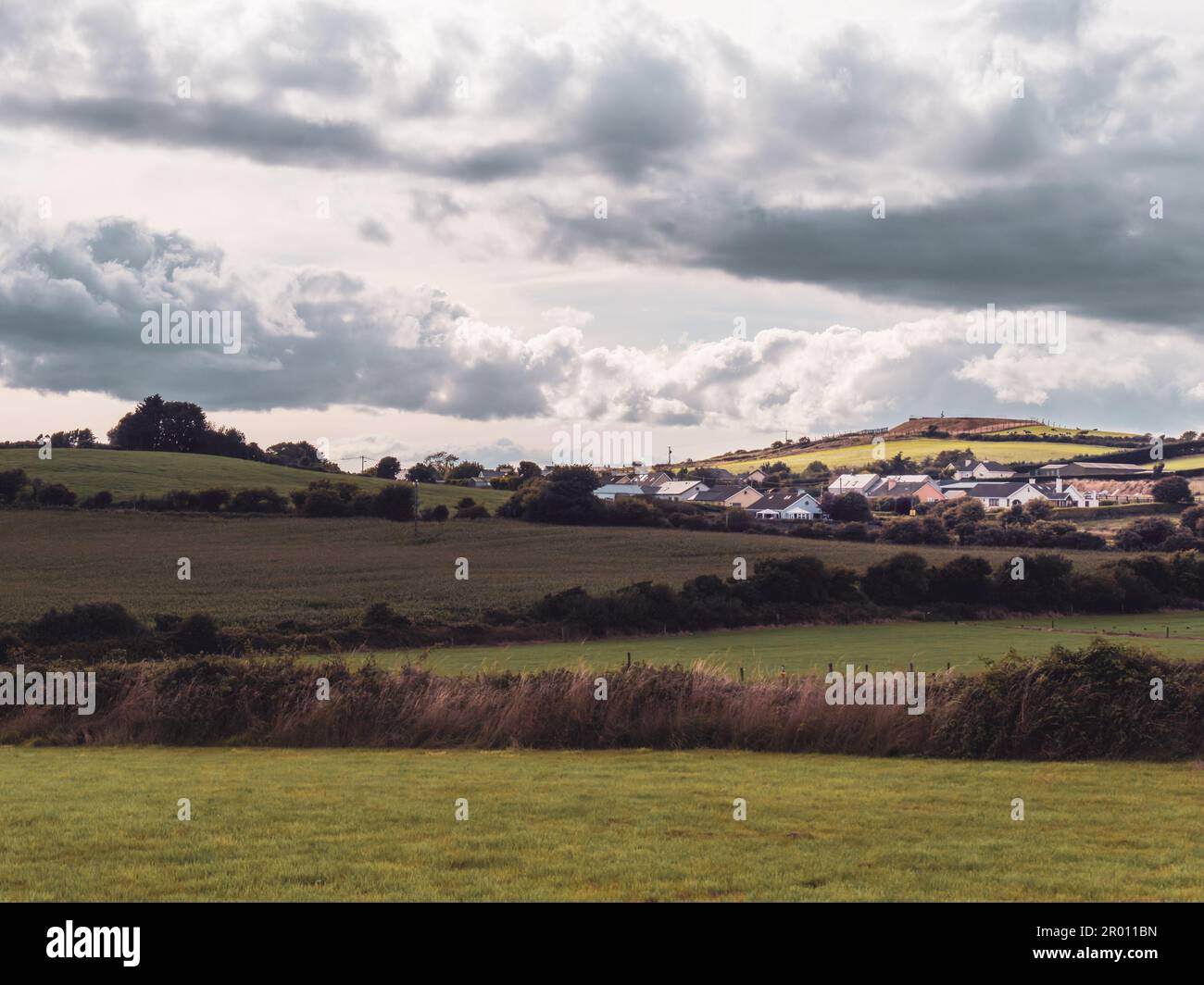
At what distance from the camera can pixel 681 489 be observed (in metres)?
175

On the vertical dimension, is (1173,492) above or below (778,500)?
below

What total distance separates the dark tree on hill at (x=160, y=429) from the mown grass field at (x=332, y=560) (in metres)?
52.2

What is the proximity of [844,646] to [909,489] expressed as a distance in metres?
114

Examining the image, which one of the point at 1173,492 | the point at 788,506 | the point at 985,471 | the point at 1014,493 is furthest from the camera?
the point at 985,471

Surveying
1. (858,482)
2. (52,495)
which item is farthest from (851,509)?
(52,495)

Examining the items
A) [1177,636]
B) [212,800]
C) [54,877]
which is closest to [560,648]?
[1177,636]

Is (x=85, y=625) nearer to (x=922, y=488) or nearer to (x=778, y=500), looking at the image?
(x=778, y=500)

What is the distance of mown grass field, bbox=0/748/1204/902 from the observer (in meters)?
10.2

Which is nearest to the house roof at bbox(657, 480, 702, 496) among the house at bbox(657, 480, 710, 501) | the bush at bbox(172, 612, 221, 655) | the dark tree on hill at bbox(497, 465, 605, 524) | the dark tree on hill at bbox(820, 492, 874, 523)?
the house at bbox(657, 480, 710, 501)

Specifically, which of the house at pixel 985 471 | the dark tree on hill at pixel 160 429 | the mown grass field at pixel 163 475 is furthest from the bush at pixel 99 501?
the house at pixel 985 471

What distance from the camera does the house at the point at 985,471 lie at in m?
173

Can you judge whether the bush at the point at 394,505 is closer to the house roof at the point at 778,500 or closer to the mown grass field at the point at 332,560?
the mown grass field at the point at 332,560
